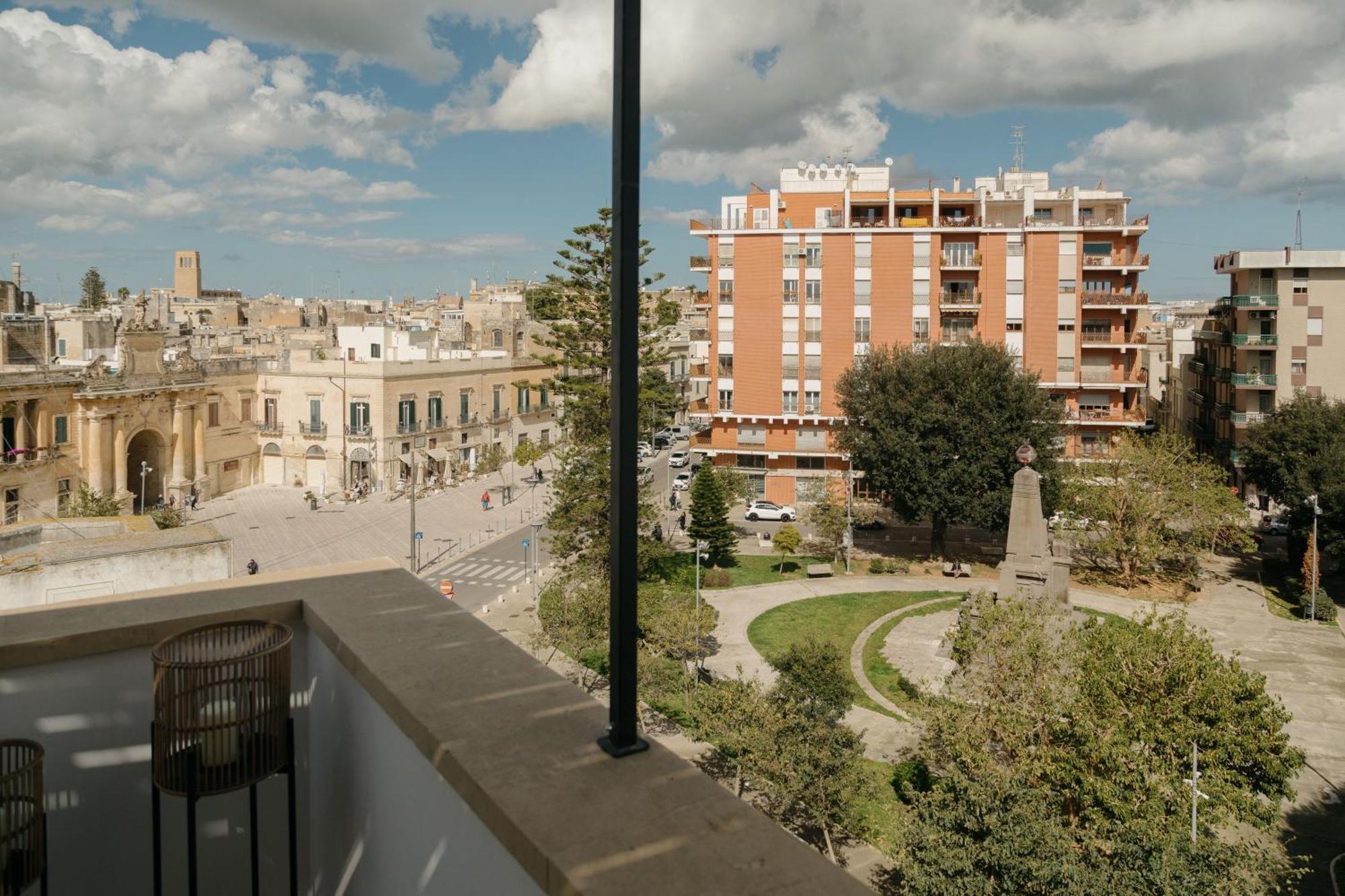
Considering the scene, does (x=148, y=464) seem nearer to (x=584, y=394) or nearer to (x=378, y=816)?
(x=584, y=394)

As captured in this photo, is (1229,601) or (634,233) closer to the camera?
(634,233)

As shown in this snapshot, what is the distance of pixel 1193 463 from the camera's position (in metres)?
25.3

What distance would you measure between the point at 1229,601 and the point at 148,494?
3331cm

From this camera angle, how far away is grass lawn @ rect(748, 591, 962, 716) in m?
17.9

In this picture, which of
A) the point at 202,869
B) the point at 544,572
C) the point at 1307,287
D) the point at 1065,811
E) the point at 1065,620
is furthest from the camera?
the point at 1307,287

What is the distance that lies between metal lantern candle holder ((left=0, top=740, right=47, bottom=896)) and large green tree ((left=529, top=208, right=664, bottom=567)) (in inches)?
703

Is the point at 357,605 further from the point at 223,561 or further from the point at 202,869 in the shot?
the point at 223,561

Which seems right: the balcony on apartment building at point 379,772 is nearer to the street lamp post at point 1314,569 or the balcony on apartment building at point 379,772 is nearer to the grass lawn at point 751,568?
the grass lawn at point 751,568

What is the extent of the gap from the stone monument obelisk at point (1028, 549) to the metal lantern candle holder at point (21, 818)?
51.0 feet

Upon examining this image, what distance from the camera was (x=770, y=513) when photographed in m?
30.6

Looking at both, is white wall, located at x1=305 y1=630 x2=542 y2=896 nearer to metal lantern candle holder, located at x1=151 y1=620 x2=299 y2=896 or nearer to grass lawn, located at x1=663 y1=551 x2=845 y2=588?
metal lantern candle holder, located at x1=151 y1=620 x2=299 y2=896

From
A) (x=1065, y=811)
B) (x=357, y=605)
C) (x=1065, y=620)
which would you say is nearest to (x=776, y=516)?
(x=1065, y=620)

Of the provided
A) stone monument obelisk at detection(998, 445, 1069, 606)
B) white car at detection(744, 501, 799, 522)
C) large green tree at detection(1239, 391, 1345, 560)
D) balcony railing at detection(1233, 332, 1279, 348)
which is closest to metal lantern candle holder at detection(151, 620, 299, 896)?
stone monument obelisk at detection(998, 445, 1069, 606)

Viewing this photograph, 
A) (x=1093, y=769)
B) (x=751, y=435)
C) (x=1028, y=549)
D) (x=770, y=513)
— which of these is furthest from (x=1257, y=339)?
(x=1093, y=769)
